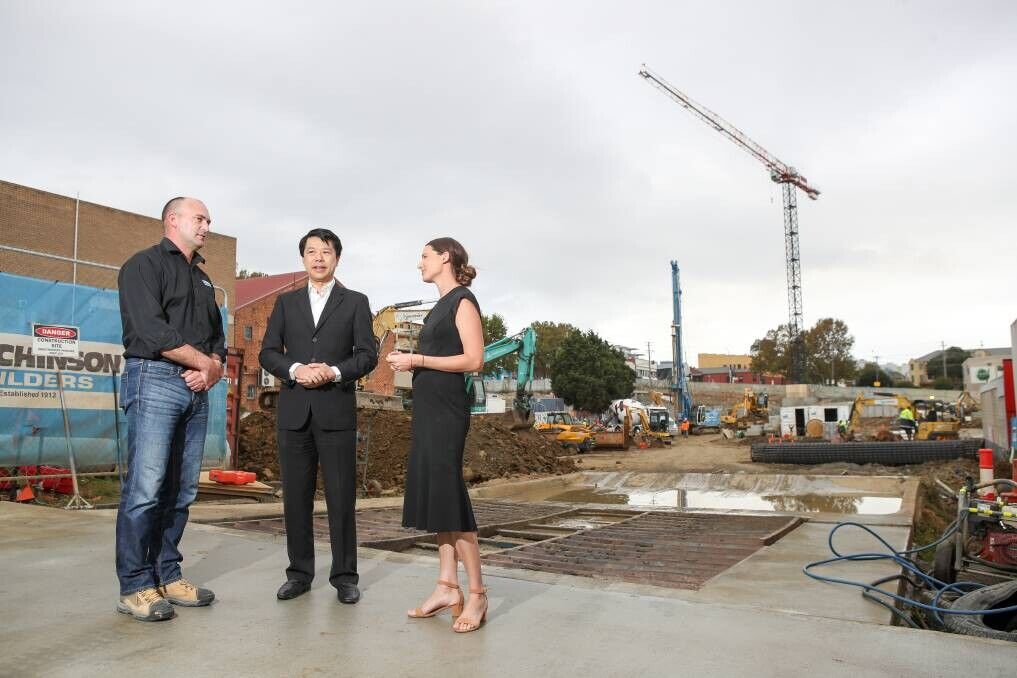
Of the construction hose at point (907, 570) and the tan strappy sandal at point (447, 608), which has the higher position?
the tan strappy sandal at point (447, 608)

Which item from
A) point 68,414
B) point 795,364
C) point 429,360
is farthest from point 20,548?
point 795,364

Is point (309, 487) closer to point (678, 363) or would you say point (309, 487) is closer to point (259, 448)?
point (259, 448)

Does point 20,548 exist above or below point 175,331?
below

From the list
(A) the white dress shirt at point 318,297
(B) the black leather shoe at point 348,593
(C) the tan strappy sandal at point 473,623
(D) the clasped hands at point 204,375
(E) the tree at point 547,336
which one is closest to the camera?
(C) the tan strappy sandal at point 473,623

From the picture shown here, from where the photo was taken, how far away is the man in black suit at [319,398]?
3.66 meters

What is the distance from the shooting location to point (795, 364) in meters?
75.5

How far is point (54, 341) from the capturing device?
7773mm

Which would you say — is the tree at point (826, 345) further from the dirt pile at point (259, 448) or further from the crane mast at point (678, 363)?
the dirt pile at point (259, 448)

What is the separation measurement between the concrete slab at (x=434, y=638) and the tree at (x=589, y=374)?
55.6 m

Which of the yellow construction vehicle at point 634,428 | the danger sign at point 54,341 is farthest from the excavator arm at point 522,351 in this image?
the danger sign at point 54,341

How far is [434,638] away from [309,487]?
1154 mm

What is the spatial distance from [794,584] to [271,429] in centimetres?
1165

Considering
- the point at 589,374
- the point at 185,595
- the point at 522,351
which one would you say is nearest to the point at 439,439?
the point at 185,595

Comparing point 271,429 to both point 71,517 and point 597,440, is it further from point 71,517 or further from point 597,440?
point 597,440
